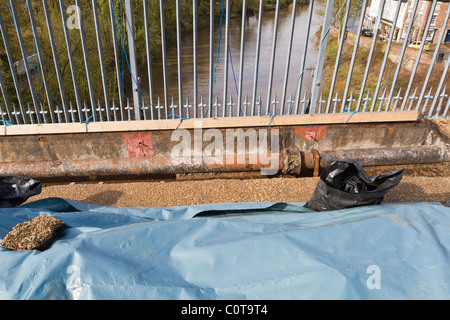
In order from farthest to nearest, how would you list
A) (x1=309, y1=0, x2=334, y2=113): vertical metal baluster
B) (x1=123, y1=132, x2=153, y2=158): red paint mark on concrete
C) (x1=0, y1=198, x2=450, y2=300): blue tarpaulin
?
(x1=123, y1=132, x2=153, y2=158): red paint mark on concrete, (x1=309, y1=0, x2=334, y2=113): vertical metal baluster, (x1=0, y1=198, x2=450, y2=300): blue tarpaulin

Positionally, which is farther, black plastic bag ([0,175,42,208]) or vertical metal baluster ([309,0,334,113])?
vertical metal baluster ([309,0,334,113])

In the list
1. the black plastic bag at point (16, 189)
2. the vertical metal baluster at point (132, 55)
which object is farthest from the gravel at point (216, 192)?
the vertical metal baluster at point (132, 55)

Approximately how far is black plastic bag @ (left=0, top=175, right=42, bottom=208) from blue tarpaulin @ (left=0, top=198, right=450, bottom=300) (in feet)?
3.73

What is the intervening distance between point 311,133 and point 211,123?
153cm

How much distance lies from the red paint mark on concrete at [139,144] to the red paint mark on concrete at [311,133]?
2.24 m

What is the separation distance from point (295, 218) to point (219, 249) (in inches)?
34.6

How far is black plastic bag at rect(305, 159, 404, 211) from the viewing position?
2627 millimetres

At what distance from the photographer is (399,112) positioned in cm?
461

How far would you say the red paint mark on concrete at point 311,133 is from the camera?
4664 millimetres

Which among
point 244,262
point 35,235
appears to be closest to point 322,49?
point 244,262

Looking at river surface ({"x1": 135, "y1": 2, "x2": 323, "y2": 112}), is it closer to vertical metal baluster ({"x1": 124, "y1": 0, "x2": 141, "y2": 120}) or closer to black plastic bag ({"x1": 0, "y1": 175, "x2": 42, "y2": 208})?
vertical metal baluster ({"x1": 124, "y1": 0, "x2": 141, "y2": 120})

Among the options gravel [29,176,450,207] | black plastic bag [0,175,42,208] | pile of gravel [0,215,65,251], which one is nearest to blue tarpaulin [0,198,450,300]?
pile of gravel [0,215,65,251]

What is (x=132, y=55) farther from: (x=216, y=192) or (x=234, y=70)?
(x=234, y=70)
